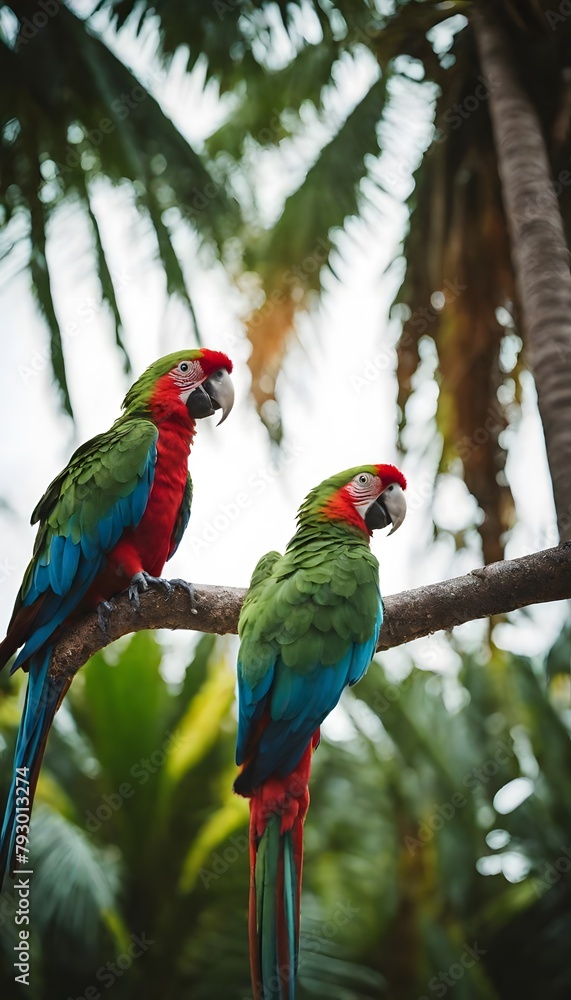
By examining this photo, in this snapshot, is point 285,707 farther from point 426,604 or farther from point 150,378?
point 150,378

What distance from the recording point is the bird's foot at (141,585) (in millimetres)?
2383

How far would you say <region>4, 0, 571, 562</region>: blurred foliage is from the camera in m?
4.39

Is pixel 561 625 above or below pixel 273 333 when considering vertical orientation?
below

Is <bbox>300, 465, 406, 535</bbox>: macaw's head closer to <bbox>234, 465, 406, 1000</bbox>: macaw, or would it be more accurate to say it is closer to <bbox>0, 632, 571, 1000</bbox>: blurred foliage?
<bbox>234, 465, 406, 1000</bbox>: macaw

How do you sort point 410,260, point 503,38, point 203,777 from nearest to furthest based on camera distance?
point 503,38 → point 410,260 → point 203,777

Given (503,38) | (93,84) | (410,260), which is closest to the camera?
(503,38)

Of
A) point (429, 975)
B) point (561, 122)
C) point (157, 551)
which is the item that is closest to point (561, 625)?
point (429, 975)

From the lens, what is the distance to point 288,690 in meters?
1.98

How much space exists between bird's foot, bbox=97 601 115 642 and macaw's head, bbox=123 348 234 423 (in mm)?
643

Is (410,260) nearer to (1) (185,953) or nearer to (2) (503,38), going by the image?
(2) (503,38)

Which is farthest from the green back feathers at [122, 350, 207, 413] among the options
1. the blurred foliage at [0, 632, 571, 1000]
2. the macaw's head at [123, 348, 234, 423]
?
the blurred foliage at [0, 632, 571, 1000]

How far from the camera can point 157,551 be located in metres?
2.61

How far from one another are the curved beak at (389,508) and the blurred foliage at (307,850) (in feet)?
9.93

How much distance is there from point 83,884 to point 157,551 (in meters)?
3.10
